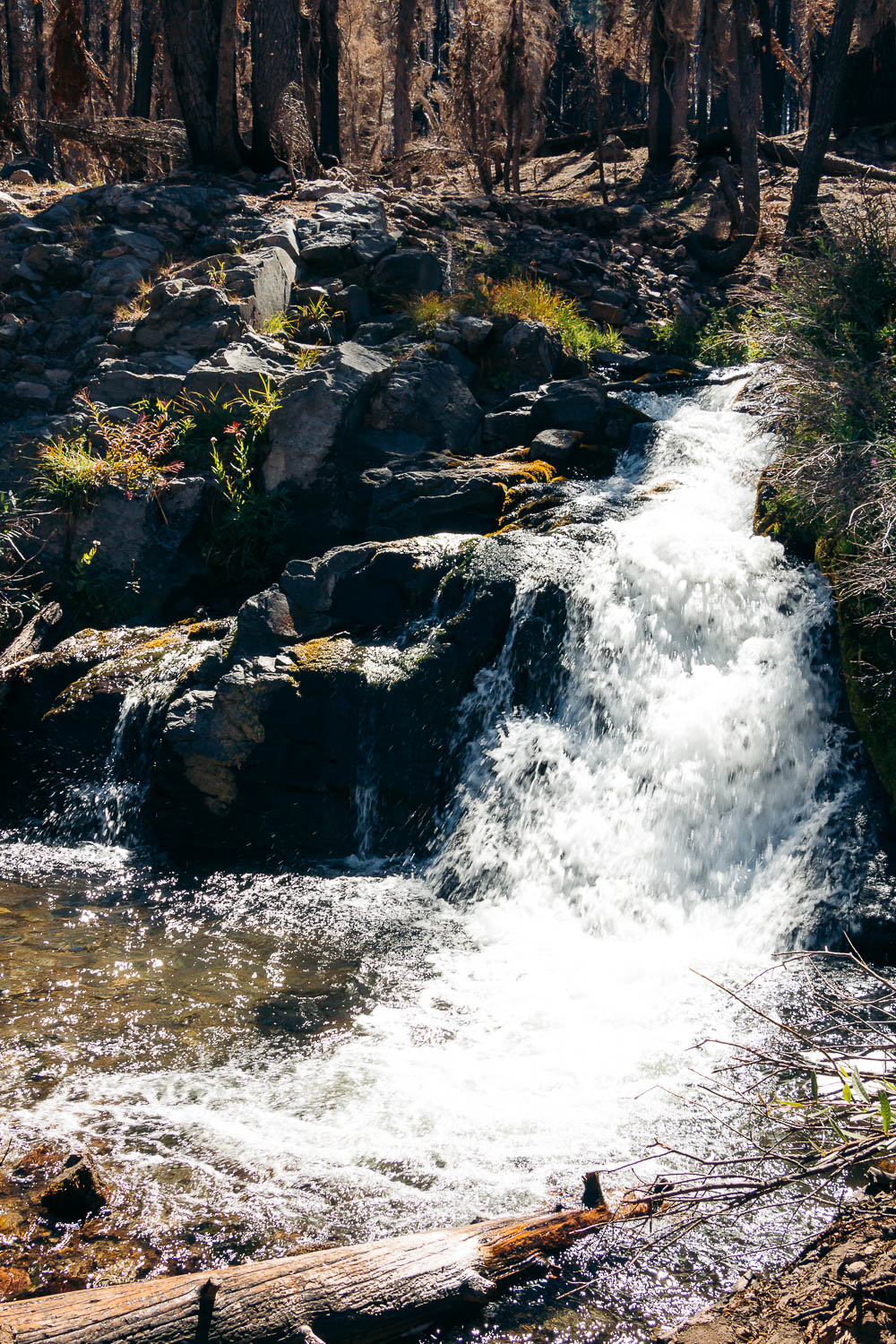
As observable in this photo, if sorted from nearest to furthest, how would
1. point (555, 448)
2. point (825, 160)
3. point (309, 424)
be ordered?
point (309, 424), point (555, 448), point (825, 160)

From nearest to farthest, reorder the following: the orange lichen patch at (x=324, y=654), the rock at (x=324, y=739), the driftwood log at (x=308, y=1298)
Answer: the driftwood log at (x=308, y=1298), the rock at (x=324, y=739), the orange lichen patch at (x=324, y=654)

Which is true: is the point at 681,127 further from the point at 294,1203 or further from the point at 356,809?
the point at 294,1203

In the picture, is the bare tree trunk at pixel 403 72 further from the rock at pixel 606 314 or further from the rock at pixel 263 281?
the rock at pixel 263 281

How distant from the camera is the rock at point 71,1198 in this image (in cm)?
352

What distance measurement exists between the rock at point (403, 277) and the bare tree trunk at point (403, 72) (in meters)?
7.44

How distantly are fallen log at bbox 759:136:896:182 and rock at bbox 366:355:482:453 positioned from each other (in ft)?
28.5

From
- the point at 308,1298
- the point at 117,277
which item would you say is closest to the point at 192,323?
the point at 117,277

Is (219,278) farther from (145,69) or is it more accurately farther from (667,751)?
(145,69)

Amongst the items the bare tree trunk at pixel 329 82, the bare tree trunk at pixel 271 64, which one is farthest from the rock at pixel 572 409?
the bare tree trunk at pixel 329 82

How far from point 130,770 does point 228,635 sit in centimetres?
134

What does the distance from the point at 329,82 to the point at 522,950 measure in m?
18.9

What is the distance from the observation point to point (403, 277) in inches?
470

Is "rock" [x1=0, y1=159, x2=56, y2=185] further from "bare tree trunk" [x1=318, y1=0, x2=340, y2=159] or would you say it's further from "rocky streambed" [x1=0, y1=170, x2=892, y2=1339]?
"bare tree trunk" [x1=318, y1=0, x2=340, y2=159]

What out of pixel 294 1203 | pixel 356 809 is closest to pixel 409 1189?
pixel 294 1203
